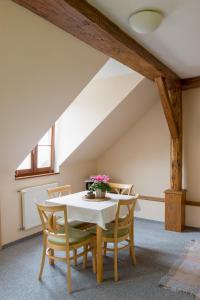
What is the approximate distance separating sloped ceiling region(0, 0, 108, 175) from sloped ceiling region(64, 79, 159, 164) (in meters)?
1.17

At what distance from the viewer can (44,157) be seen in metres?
4.50

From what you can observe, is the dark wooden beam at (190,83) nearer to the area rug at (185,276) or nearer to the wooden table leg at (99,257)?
the area rug at (185,276)

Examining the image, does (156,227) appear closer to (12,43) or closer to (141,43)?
(141,43)

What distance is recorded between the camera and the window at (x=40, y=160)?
4.07 metres

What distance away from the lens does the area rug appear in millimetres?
2619

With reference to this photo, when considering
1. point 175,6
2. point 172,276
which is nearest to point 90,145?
point 172,276

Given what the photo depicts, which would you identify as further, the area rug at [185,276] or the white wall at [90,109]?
the white wall at [90,109]

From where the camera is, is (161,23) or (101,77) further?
(101,77)

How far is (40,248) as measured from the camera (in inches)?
143

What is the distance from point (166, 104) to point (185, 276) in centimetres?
227

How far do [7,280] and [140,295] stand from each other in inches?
54.6

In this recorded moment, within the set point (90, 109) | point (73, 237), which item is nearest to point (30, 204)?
point (73, 237)

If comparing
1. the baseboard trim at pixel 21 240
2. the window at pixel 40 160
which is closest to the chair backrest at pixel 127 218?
the baseboard trim at pixel 21 240

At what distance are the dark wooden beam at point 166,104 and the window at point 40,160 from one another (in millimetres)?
1952
